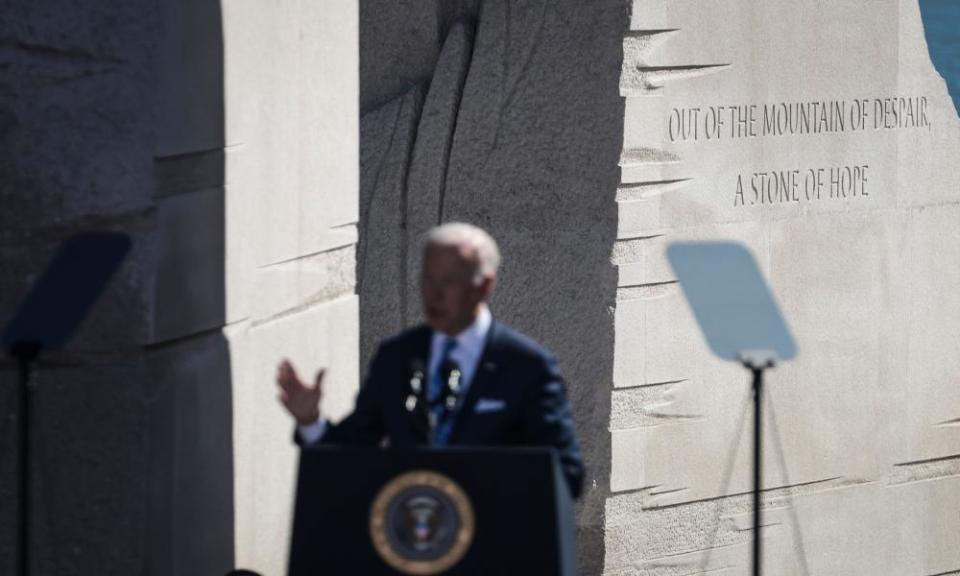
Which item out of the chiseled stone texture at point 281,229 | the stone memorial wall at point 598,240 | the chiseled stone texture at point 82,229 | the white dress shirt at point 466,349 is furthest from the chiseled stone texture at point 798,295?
the white dress shirt at point 466,349

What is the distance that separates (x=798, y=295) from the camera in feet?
24.3

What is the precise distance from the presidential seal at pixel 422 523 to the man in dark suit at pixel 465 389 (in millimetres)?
185

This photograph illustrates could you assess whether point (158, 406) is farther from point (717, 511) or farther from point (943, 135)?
point (943, 135)

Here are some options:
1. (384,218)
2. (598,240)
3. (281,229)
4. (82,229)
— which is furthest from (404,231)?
(82,229)

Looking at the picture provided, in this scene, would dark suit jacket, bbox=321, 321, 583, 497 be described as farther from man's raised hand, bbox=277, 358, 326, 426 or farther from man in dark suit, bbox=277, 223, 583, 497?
man's raised hand, bbox=277, 358, 326, 426

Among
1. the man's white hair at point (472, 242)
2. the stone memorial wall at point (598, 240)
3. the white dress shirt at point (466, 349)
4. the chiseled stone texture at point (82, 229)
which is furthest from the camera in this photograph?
the stone memorial wall at point (598, 240)

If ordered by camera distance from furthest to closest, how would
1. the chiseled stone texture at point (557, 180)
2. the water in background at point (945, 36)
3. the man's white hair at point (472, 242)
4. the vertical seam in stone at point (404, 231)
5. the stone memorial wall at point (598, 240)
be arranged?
1. the water in background at point (945, 36)
2. the vertical seam in stone at point (404, 231)
3. the chiseled stone texture at point (557, 180)
4. the stone memorial wall at point (598, 240)
5. the man's white hair at point (472, 242)

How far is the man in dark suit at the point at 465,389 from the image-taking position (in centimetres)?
380

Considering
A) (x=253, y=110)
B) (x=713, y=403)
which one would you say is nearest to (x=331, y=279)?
(x=253, y=110)

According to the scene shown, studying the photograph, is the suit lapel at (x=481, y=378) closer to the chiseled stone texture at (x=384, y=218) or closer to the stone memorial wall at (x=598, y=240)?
the stone memorial wall at (x=598, y=240)

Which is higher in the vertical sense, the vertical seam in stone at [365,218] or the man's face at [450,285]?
the vertical seam in stone at [365,218]

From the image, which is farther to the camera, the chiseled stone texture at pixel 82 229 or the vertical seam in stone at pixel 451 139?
the vertical seam in stone at pixel 451 139

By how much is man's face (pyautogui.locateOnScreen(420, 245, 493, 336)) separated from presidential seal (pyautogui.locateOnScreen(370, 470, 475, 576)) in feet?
1.11

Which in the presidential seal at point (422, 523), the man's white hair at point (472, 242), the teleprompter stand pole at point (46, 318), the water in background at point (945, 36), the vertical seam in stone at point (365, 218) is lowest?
the presidential seal at point (422, 523)
